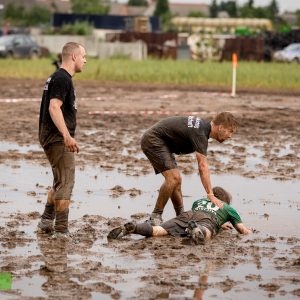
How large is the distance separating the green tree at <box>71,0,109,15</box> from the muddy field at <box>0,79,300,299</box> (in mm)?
118092

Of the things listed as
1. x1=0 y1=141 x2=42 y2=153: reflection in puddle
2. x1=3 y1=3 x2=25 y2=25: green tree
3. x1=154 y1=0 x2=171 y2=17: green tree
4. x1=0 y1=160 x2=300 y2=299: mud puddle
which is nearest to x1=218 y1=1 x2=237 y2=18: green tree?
x1=154 y1=0 x2=171 y2=17: green tree

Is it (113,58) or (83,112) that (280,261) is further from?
(113,58)

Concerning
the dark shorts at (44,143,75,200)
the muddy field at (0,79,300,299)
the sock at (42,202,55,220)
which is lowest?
the muddy field at (0,79,300,299)

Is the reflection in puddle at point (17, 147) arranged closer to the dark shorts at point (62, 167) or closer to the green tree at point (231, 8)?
the dark shorts at point (62, 167)

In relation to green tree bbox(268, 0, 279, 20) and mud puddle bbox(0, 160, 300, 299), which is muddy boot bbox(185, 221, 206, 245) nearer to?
mud puddle bbox(0, 160, 300, 299)

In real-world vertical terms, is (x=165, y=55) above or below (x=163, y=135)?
below

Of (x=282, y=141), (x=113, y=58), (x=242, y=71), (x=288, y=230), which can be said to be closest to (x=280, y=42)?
(x=113, y=58)

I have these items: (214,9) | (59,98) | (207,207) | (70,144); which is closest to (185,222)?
(207,207)

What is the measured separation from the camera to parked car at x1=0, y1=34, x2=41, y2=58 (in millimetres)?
60562

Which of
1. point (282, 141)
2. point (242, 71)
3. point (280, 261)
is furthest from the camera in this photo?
point (242, 71)

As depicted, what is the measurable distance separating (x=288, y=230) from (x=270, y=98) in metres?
20.7

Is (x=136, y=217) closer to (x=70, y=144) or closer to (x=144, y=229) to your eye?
(x=144, y=229)

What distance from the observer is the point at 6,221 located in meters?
12.4

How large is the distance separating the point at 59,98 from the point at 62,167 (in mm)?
673
